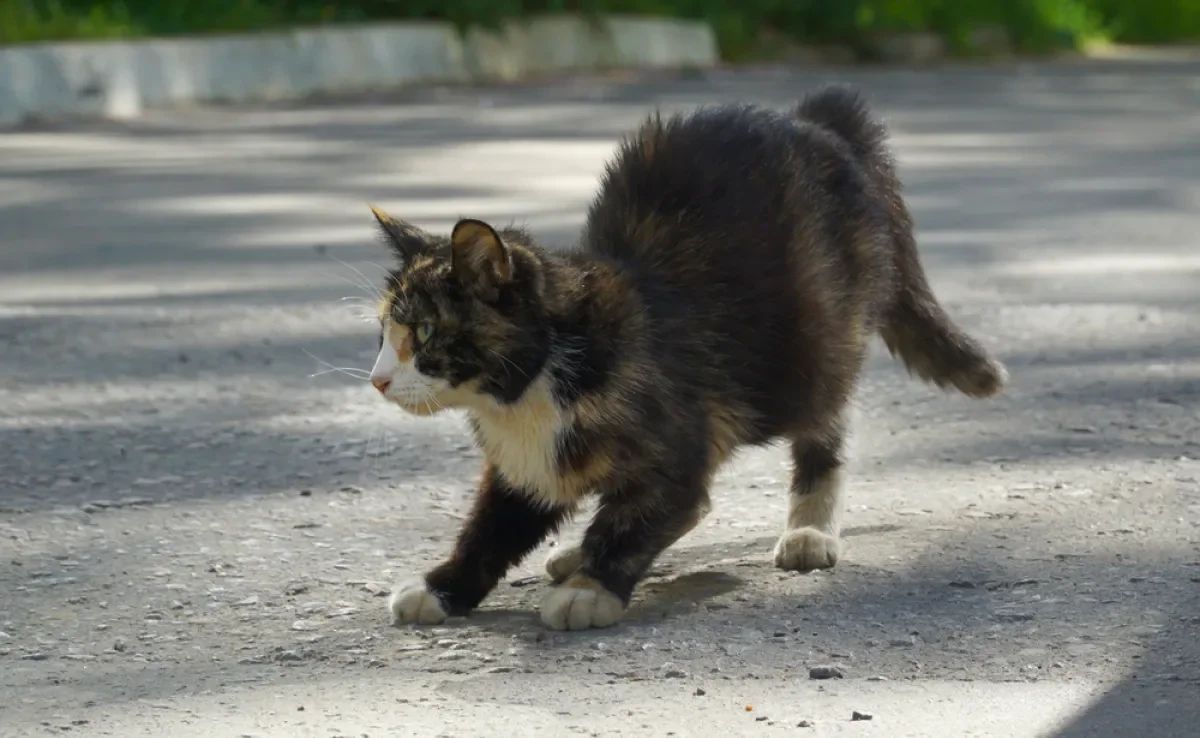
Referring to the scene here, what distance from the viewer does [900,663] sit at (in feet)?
11.8

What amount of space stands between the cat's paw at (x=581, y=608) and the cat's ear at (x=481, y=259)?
0.58 meters

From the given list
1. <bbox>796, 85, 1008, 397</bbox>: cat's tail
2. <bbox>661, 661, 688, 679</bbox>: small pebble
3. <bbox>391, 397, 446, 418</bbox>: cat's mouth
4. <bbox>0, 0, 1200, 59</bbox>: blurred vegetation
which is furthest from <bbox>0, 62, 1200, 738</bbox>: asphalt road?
<bbox>0, 0, 1200, 59</bbox>: blurred vegetation

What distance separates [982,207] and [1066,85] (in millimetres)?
10665

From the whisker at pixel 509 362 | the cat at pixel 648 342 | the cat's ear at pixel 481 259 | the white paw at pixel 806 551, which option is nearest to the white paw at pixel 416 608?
the cat at pixel 648 342

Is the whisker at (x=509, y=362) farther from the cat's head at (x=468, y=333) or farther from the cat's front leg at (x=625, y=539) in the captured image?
the cat's front leg at (x=625, y=539)

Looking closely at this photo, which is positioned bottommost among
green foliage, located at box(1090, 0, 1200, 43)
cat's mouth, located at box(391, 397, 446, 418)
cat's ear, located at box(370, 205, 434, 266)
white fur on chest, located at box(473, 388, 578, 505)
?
green foliage, located at box(1090, 0, 1200, 43)

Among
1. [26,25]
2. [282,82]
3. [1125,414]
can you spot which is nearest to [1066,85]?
[282,82]

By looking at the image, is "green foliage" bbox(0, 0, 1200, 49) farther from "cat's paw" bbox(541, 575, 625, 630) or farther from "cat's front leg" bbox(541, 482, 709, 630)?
"cat's paw" bbox(541, 575, 625, 630)

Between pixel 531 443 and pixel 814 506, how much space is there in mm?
865

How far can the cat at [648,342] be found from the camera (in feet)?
12.8

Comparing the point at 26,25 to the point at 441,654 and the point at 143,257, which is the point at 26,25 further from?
the point at 441,654

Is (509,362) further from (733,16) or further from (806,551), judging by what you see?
(733,16)

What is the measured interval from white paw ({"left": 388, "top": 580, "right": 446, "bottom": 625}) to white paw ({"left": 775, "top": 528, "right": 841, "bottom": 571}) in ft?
2.56

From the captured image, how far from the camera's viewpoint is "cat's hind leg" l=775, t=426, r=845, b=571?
14.2ft
